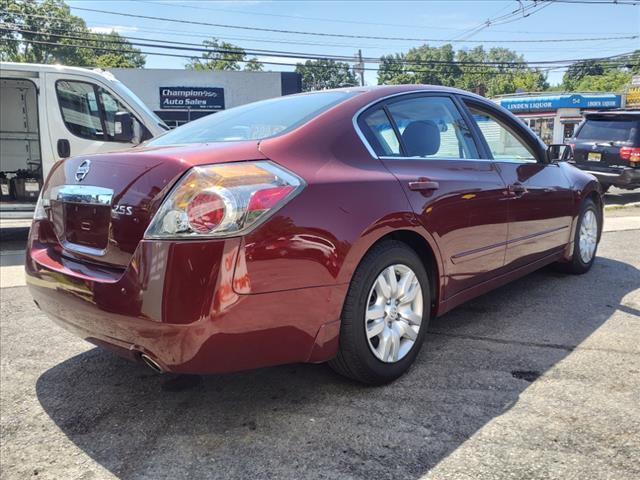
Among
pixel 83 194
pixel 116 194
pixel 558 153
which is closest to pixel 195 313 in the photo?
pixel 116 194

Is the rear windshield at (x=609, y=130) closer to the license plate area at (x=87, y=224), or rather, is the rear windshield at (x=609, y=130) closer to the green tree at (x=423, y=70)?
the license plate area at (x=87, y=224)

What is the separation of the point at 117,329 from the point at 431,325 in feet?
7.32

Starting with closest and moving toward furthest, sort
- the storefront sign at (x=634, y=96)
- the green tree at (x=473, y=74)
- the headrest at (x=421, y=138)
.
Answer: the headrest at (x=421, y=138), the storefront sign at (x=634, y=96), the green tree at (x=473, y=74)

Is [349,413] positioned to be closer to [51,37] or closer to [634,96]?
→ [634,96]

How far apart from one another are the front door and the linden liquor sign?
77.4ft

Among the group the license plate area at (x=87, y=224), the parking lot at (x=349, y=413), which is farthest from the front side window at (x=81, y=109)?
the license plate area at (x=87, y=224)

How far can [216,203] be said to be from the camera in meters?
2.16

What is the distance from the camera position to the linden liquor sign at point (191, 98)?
2634 cm

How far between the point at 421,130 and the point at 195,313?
1.82 meters

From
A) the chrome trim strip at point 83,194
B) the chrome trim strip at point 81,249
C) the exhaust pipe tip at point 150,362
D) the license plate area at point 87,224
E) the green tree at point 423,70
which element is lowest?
the exhaust pipe tip at point 150,362

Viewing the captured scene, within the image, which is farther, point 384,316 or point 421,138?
point 421,138

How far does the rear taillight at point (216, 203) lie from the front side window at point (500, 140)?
2.05 metres

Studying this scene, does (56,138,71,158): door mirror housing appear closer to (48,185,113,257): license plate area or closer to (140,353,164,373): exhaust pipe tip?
(48,185,113,257): license plate area

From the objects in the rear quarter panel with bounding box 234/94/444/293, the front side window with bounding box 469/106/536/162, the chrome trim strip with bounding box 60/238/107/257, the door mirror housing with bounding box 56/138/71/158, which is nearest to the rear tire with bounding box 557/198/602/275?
the front side window with bounding box 469/106/536/162
